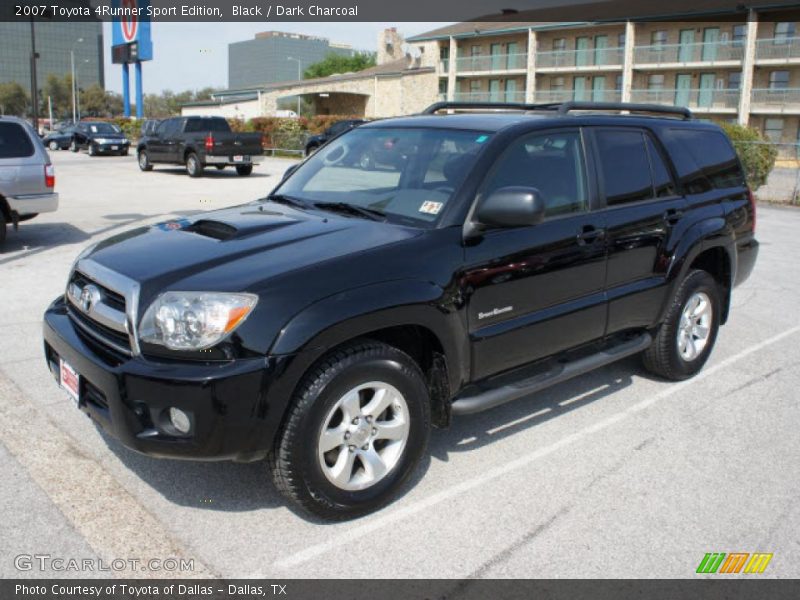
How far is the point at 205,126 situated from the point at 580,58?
115 ft

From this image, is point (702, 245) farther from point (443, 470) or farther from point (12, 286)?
point (12, 286)

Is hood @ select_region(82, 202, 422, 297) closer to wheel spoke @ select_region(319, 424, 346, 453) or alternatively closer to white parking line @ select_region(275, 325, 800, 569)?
wheel spoke @ select_region(319, 424, 346, 453)

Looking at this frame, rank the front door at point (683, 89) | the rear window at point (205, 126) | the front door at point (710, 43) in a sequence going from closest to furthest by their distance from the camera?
1. the rear window at point (205, 126)
2. the front door at point (710, 43)
3. the front door at point (683, 89)

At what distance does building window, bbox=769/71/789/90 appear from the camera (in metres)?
44.0

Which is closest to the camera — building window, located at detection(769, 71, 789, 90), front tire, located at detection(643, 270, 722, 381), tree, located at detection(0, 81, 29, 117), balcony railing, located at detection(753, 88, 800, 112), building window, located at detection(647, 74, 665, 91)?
front tire, located at detection(643, 270, 722, 381)

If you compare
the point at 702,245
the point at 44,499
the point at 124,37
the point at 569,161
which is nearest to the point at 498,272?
the point at 569,161

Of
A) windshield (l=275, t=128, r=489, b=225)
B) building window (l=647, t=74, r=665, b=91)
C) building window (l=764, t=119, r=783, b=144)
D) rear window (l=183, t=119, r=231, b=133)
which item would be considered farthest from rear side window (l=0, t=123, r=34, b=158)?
building window (l=647, t=74, r=665, b=91)

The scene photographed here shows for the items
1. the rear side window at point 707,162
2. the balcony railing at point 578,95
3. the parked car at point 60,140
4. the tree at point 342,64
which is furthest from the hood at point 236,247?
the tree at point 342,64

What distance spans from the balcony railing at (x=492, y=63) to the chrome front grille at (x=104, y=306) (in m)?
54.2

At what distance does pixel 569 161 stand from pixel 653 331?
1.48 meters

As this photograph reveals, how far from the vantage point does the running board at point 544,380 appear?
3859 mm

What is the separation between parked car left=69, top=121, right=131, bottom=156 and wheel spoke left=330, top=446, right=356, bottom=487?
33.0 meters

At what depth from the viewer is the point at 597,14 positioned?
5112 centimetres

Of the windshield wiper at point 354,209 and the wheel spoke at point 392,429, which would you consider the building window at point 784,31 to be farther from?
the wheel spoke at point 392,429
